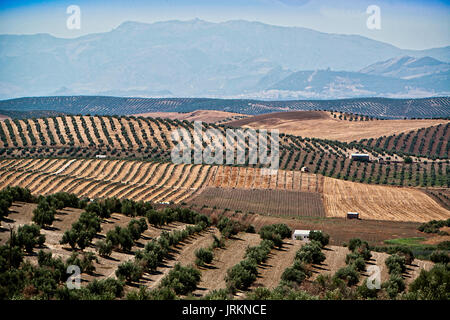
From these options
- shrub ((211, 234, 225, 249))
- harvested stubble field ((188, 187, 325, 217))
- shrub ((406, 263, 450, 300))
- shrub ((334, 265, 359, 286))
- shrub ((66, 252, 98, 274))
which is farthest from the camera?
harvested stubble field ((188, 187, 325, 217))

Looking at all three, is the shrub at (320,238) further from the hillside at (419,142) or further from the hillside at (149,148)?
the hillside at (419,142)

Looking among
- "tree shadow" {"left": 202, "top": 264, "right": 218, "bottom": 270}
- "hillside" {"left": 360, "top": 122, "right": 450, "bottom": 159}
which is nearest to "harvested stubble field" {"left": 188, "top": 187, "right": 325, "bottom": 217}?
"tree shadow" {"left": 202, "top": 264, "right": 218, "bottom": 270}

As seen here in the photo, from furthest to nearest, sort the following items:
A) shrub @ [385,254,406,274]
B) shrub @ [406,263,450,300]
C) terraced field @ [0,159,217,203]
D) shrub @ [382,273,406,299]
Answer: terraced field @ [0,159,217,203]
shrub @ [385,254,406,274]
shrub @ [382,273,406,299]
shrub @ [406,263,450,300]

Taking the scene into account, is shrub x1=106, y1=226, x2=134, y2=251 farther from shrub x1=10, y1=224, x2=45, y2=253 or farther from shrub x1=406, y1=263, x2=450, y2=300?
shrub x1=406, y1=263, x2=450, y2=300

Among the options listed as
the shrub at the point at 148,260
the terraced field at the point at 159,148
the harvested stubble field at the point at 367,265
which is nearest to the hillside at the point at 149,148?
the terraced field at the point at 159,148

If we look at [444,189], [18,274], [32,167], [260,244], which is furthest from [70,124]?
[18,274]

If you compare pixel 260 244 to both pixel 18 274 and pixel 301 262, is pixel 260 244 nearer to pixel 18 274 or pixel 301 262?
pixel 301 262
